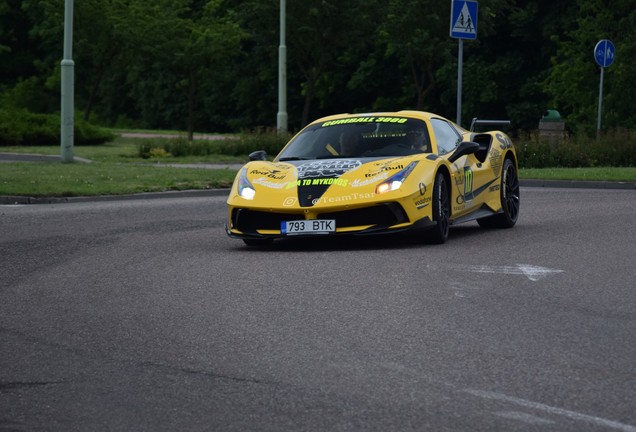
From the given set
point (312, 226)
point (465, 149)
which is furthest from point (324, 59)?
point (312, 226)

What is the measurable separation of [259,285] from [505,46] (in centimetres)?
5475

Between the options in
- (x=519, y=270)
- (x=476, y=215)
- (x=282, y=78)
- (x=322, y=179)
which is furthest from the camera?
(x=282, y=78)

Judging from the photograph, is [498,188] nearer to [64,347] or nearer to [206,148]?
[64,347]

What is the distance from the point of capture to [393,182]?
12.3 meters

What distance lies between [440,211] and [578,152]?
18.1 m

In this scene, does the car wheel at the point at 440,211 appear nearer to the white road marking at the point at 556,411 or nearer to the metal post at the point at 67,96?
the white road marking at the point at 556,411

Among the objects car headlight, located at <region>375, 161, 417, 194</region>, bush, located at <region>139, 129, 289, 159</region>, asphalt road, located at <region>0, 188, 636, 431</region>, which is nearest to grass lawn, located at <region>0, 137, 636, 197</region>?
bush, located at <region>139, 129, 289, 159</region>

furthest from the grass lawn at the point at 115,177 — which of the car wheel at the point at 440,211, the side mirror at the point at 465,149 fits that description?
the car wheel at the point at 440,211

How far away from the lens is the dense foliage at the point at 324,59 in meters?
48.3

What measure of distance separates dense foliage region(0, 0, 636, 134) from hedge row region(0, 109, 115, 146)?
6.57 meters

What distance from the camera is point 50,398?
6.13m

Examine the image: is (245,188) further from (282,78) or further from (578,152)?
(282,78)

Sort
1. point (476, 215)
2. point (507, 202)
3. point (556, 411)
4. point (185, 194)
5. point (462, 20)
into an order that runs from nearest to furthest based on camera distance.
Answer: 1. point (556, 411)
2. point (476, 215)
3. point (507, 202)
4. point (185, 194)
5. point (462, 20)

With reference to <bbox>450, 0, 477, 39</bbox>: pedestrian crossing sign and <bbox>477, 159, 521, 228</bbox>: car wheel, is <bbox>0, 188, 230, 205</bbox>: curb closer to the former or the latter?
<bbox>450, 0, 477, 39</bbox>: pedestrian crossing sign
